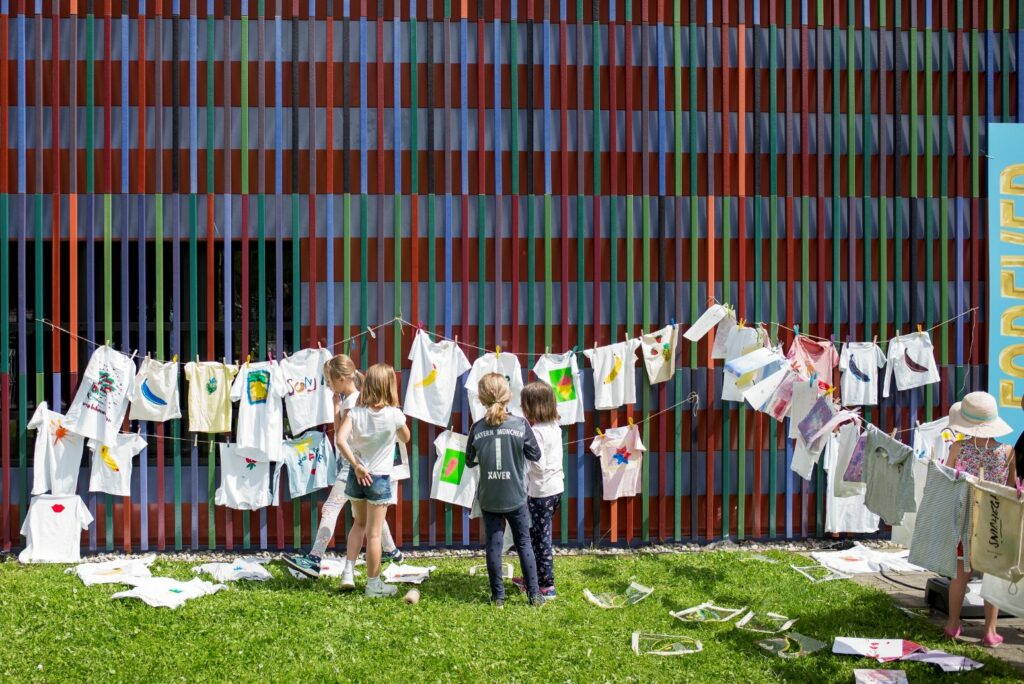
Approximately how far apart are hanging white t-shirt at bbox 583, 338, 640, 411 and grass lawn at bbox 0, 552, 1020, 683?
1.50 metres

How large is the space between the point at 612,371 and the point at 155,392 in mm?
3627

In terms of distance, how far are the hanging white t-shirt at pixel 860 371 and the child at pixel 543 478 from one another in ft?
9.79

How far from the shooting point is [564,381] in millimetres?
7887

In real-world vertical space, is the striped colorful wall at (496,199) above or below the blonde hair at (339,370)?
above

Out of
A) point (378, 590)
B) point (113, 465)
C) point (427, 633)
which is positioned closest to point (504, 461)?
point (427, 633)

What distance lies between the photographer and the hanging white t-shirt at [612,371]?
7.92 metres

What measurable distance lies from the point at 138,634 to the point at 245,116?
13.5 feet

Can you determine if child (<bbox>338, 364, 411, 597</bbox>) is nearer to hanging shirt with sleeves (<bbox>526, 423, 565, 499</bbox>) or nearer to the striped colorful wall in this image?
hanging shirt with sleeves (<bbox>526, 423, 565, 499</bbox>)

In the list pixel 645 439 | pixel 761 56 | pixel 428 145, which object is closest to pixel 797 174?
pixel 761 56

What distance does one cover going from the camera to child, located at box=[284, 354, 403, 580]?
689cm

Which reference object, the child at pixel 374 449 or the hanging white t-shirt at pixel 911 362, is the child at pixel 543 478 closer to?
the child at pixel 374 449

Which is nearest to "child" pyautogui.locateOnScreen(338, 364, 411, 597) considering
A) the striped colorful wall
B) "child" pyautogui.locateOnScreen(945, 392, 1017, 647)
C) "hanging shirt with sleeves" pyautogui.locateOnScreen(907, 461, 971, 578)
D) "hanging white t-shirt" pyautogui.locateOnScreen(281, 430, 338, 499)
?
"hanging white t-shirt" pyautogui.locateOnScreen(281, 430, 338, 499)

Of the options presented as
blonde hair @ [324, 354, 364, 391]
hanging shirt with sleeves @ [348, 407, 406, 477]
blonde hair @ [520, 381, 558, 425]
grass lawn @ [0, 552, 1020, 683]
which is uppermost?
blonde hair @ [324, 354, 364, 391]

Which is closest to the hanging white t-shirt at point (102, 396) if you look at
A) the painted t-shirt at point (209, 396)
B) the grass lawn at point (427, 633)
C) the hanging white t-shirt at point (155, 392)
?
the hanging white t-shirt at point (155, 392)
